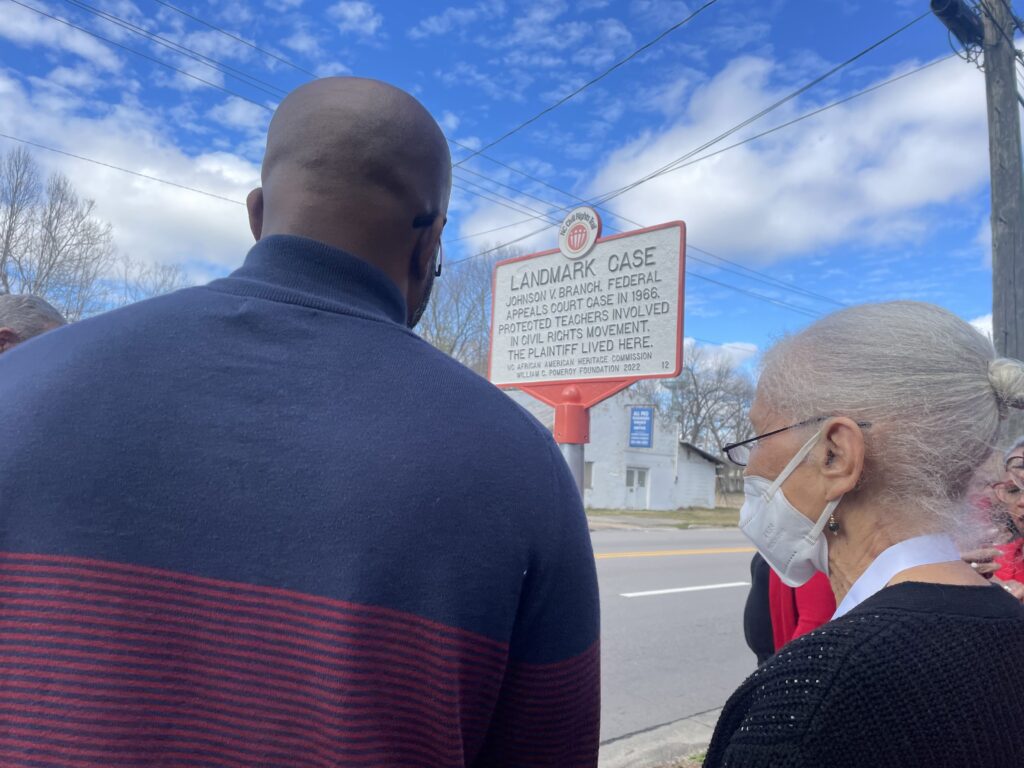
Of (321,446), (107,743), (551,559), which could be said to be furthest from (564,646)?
(107,743)

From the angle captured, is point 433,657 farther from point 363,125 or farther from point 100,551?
point 363,125

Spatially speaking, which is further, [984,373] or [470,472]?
[984,373]

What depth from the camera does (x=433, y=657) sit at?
100 cm

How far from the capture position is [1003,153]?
7137 millimetres

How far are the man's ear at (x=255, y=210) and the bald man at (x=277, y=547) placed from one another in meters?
0.24

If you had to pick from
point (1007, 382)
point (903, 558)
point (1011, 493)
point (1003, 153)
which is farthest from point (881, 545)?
point (1003, 153)

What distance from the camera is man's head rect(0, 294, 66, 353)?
9.36 feet

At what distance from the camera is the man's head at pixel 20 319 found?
2854mm

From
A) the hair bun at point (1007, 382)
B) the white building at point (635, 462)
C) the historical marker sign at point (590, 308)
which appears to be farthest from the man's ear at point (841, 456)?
the white building at point (635, 462)

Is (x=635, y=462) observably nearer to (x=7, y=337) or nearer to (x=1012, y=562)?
(x=1012, y=562)

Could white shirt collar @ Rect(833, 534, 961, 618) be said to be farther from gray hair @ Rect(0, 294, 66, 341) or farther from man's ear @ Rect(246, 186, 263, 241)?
gray hair @ Rect(0, 294, 66, 341)

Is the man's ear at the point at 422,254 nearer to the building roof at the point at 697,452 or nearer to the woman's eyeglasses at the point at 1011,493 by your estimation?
the woman's eyeglasses at the point at 1011,493

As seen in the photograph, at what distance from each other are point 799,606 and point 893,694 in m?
1.37

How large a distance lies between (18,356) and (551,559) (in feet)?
2.57
